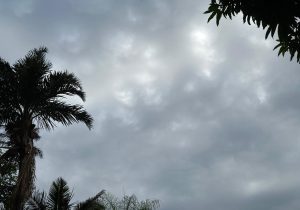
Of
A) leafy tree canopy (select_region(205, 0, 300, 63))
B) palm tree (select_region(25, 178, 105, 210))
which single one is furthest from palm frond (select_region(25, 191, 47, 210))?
leafy tree canopy (select_region(205, 0, 300, 63))

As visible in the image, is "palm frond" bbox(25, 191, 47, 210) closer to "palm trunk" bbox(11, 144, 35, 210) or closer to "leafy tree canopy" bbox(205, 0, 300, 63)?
"palm trunk" bbox(11, 144, 35, 210)

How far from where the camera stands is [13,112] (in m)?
15.9

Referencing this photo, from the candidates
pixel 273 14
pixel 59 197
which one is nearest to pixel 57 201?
pixel 59 197

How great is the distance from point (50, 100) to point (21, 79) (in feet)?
4.26

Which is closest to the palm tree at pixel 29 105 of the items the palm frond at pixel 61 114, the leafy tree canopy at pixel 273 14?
the palm frond at pixel 61 114

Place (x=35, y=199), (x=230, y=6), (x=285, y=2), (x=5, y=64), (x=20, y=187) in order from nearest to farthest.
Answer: (x=285, y=2), (x=230, y=6), (x=20, y=187), (x=35, y=199), (x=5, y=64)

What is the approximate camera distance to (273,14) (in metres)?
5.05

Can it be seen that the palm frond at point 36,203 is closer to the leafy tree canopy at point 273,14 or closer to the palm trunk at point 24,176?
the palm trunk at point 24,176

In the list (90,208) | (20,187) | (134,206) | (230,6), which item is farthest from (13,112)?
(134,206)

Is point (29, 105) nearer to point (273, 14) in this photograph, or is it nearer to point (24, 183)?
point (24, 183)

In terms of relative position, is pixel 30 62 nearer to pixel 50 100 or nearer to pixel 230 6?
pixel 50 100

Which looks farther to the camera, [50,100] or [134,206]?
[134,206]

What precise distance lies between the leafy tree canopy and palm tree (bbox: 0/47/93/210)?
1093 centimetres

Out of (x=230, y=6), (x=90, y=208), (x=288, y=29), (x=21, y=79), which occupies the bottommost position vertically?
(x=288, y=29)
